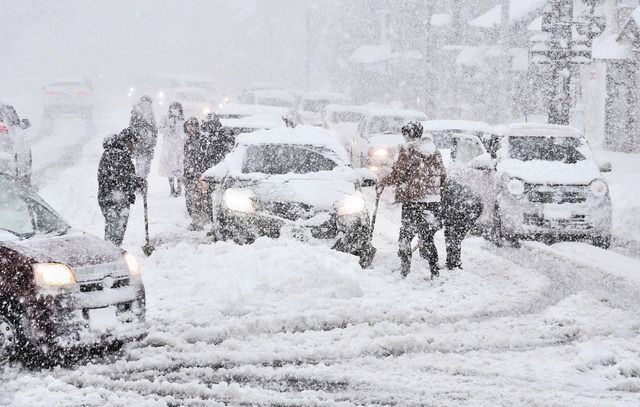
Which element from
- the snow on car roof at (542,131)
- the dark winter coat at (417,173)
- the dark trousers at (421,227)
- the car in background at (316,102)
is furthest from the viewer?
the car in background at (316,102)

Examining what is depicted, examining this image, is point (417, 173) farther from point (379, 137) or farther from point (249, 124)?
point (379, 137)

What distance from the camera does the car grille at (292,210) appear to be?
32.3 ft

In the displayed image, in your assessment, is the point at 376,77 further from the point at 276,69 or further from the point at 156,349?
the point at 156,349

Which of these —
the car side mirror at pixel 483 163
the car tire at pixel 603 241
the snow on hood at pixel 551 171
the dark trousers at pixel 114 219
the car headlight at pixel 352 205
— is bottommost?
the car tire at pixel 603 241

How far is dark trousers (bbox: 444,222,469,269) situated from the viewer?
10375 millimetres

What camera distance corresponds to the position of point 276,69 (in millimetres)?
78000

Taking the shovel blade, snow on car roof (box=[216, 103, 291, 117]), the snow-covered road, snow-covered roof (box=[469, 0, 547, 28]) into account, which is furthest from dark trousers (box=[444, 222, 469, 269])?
snow-covered roof (box=[469, 0, 547, 28])

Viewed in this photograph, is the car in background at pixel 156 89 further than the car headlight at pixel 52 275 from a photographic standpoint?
Yes

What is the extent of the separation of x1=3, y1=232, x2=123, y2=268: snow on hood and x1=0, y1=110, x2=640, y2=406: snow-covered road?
2.53 feet

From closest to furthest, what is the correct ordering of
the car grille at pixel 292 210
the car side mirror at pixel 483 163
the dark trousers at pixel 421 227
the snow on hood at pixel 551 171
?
the dark trousers at pixel 421 227 < the car grille at pixel 292 210 < the snow on hood at pixel 551 171 < the car side mirror at pixel 483 163

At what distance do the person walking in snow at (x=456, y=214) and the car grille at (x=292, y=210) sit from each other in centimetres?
169

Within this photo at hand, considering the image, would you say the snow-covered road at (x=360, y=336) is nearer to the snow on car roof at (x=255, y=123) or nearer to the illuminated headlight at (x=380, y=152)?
the snow on car roof at (x=255, y=123)

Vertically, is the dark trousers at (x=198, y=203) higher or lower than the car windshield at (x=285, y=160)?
lower

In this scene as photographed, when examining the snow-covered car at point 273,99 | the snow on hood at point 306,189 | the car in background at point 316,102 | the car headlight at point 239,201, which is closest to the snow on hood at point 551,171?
the snow on hood at point 306,189
